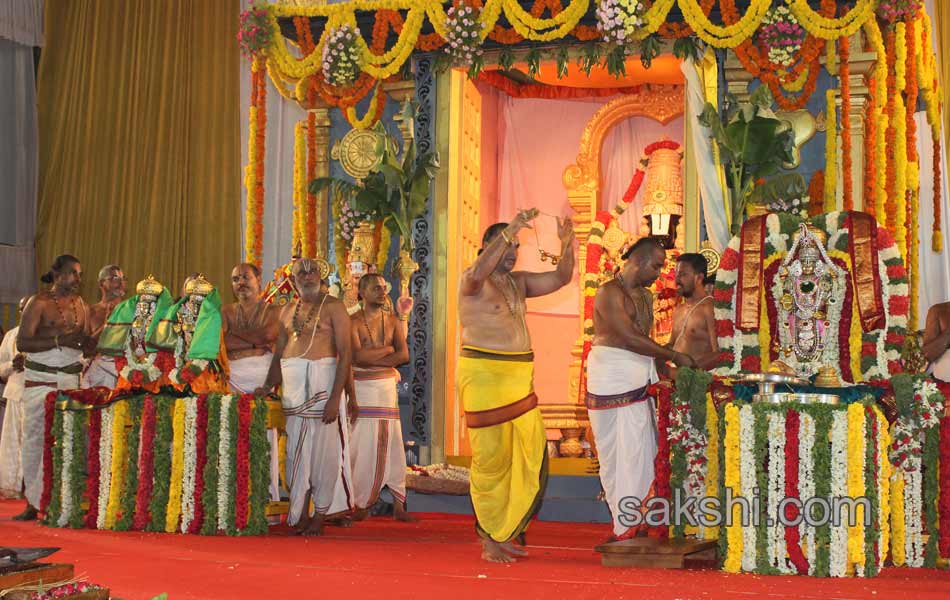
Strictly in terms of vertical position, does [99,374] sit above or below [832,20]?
below

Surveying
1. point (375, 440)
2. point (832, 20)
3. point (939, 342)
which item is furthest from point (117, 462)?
point (832, 20)

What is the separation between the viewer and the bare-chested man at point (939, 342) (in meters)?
8.00

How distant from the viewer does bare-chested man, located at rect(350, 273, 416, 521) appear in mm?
9469

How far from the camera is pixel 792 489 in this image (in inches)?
242

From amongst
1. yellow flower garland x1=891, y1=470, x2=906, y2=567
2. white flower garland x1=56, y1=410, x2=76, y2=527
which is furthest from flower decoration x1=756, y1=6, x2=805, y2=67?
white flower garland x1=56, y1=410, x2=76, y2=527

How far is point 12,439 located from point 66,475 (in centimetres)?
207

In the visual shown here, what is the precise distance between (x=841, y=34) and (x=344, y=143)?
448cm

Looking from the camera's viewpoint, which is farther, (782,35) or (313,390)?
(782,35)

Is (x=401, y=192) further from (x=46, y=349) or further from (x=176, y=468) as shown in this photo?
(x=176, y=468)

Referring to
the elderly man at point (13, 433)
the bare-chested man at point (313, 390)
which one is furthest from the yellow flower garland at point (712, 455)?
the elderly man at point (13, 433)

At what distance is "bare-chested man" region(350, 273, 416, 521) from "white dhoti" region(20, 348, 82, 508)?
2.23 m

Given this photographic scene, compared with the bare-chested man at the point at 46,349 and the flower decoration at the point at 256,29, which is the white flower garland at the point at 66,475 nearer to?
the bare-chested man at the point at 46,349

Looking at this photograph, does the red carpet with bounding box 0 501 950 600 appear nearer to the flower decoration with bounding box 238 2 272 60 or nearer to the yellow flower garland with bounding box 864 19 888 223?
the yellow flower garland with bounding box 864 19 888 223

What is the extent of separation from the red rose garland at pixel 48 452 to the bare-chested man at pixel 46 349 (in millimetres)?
489
